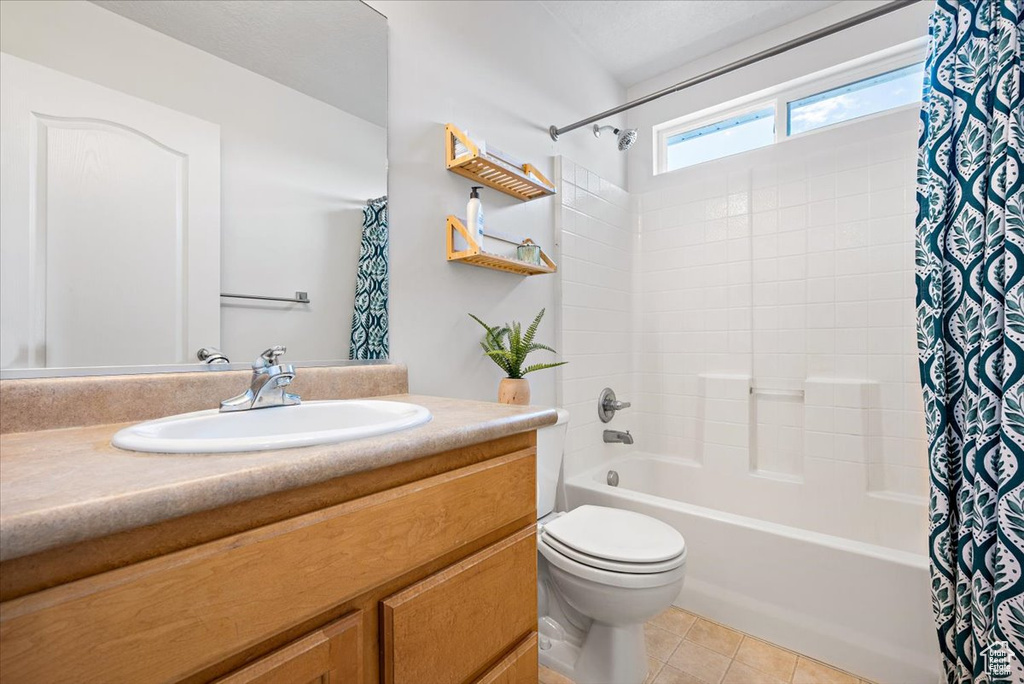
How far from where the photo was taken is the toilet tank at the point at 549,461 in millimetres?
1707

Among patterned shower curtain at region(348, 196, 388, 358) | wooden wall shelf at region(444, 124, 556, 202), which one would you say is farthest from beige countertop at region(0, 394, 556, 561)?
wooden wall shelf at region(444, 124, 556, 202)

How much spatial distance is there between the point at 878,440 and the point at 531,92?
7.02 feet

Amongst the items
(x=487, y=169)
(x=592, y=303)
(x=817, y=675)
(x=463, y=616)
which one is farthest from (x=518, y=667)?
(x=592, y=303)

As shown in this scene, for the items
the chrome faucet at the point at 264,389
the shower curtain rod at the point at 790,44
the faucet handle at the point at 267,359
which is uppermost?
the shower curtain rod at the point at 790,44

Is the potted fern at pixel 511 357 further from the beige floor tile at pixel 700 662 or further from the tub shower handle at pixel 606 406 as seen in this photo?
the beige floor tile at pixel 700 662

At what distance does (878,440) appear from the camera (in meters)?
2.00

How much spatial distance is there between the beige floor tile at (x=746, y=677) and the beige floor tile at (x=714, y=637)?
0.07 m

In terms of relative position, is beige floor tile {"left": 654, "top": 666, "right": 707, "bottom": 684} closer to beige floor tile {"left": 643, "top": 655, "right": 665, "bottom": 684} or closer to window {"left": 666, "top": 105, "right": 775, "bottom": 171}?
beige floor tile {"left": 643, "top": 655, "right": 665, "bottom": 684}

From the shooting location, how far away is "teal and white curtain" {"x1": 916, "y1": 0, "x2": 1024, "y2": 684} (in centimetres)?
119

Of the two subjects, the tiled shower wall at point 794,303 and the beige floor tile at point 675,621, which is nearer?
the beige floor tile at point 675,621

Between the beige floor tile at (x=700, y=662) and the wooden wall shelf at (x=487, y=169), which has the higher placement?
the wooden wall shelf at (x=487, y=169)

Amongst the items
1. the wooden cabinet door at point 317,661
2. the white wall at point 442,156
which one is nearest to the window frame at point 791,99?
the white wall at point 442,156

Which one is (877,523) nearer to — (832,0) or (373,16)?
(832,0)

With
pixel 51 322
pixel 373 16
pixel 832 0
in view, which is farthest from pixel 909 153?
pixel 51 322
